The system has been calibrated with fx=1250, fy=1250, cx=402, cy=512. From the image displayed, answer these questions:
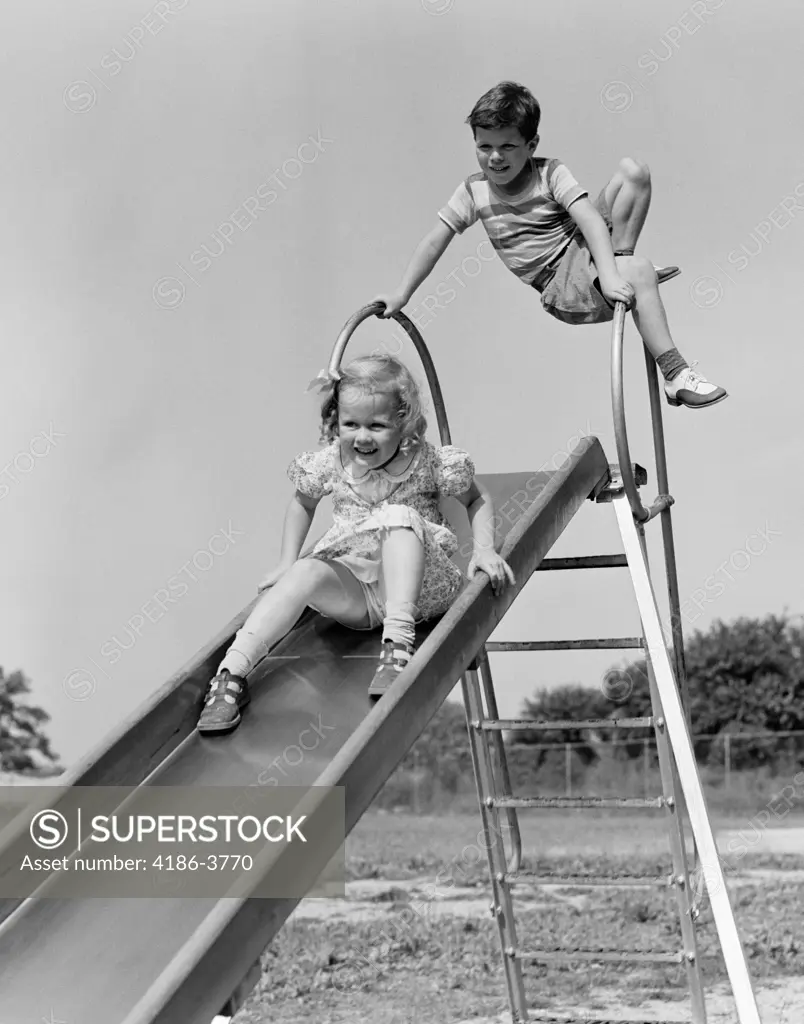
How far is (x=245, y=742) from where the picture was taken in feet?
11.3

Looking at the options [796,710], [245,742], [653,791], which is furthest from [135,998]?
[796,710]

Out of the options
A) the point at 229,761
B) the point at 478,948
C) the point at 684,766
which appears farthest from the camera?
the point at 478,948

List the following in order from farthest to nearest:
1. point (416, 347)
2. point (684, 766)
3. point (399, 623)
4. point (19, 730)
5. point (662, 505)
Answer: point (19, 730) → point (416, 347) → point (662, 505) → point (684, 766) → point (399, 623)

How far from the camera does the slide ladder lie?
393 centimetres

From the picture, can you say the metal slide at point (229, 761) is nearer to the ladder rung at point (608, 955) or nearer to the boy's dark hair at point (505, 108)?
the boy's dark hair at point (505, 108)

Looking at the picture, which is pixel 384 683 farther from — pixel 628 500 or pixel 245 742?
pixel 628 500

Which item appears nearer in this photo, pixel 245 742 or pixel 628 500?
pixel 245 742

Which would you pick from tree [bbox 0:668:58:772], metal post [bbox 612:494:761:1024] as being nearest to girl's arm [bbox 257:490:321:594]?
metal post [bbox 612:494:761:1024]

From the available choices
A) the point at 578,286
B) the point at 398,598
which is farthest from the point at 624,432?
the point at 398,598

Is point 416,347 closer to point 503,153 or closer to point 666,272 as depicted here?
point 503,153

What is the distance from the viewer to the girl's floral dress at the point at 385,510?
3.77m

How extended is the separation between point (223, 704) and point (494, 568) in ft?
2.88

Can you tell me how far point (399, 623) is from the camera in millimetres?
3494

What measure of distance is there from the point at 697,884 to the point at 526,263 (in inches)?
96.9
